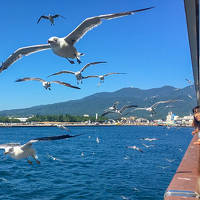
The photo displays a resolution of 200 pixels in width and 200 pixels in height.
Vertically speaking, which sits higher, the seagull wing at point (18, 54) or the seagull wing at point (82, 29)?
the seagull wing at point (82, 29)

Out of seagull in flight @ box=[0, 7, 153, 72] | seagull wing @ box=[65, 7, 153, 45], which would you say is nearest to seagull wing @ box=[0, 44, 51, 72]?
seagull in flight @ box=[0, 7, 153, 72]

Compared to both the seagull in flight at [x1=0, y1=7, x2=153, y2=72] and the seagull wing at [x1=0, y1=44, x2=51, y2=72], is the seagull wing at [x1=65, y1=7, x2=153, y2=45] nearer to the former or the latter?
the seagull in flight at [x1=0, y1=7, x2=153, y2=72]

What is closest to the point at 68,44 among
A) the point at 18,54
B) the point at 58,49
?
the point at 58,49

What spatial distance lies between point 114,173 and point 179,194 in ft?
46.1

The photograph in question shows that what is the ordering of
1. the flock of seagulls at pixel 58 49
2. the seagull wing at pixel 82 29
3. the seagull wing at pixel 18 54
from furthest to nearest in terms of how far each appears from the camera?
the seagull wing at pixel 18 54
the seagull wing at pixel 82 29
the flock of seagulls at pixel 58 49

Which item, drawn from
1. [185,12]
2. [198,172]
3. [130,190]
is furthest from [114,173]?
[185,12]

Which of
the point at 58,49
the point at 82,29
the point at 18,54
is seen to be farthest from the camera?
the point at 18,54

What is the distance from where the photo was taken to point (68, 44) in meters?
3.12

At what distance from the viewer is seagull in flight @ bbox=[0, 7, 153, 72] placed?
2.81m

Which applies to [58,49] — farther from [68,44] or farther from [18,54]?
[18,54]

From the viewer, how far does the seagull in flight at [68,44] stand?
9.22 ft

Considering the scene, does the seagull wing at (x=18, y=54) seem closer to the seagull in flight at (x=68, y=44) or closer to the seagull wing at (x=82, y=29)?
the seagull in flight at (x=68, y=44)

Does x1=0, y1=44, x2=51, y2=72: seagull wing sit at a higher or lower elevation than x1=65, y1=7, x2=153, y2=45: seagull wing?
lower

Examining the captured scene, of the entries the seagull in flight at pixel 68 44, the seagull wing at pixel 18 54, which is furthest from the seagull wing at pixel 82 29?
the seagull wing at pixel 18 54
